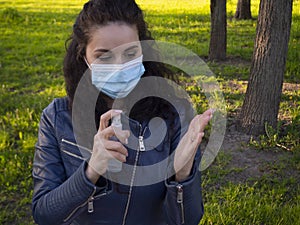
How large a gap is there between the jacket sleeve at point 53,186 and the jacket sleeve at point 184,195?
279mm

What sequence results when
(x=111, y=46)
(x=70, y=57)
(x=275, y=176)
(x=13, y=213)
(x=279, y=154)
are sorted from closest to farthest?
1. (x=111, y=46)
2. (x=70, y=57)
3. (x=13, y=213)
4. (x=275, y=176)
5. (x=279, y=154)

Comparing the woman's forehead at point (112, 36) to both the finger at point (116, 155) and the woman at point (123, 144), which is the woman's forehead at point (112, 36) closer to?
the woman at point (123, 144)

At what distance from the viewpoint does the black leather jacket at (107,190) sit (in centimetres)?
166

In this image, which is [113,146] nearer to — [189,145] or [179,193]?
[189,145]

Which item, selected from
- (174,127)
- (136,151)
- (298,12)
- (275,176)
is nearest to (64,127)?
(136,151)

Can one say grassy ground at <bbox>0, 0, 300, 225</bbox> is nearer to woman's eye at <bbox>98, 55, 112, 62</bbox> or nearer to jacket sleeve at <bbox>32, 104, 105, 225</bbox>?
woman's eye at <bbox>98, 55, 112, 62</bbox>

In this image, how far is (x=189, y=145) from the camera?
1.49 m

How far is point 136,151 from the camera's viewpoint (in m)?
1.77

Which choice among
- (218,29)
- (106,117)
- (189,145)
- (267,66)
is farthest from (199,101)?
(106,117)

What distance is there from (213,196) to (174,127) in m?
1.68

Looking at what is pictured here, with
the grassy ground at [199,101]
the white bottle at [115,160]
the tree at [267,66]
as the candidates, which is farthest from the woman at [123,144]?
the tree at [267,66]

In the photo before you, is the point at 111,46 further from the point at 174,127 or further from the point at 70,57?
the point at 174,127

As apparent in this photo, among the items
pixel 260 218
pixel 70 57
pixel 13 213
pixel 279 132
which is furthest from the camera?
pixel 279 132

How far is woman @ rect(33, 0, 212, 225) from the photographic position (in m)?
1.65
